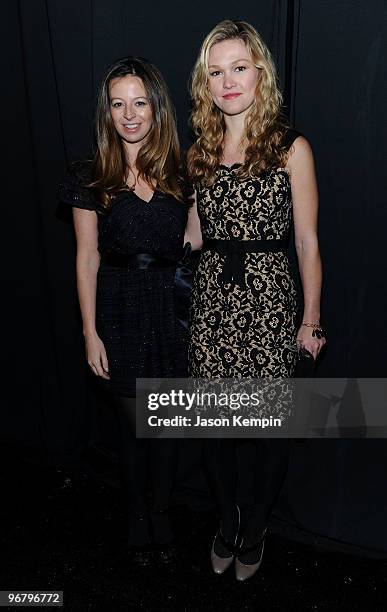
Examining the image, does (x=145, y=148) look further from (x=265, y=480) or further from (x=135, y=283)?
(x=265, y=480)

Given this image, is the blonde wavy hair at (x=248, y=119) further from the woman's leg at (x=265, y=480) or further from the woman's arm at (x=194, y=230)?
the woman's leg at (x=265, y=480)

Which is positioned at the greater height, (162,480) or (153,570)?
(162,480)

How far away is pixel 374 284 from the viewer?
225 cm

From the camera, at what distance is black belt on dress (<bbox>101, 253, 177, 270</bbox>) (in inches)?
80.0

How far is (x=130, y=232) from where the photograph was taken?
200 cm

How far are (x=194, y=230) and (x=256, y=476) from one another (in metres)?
0.75

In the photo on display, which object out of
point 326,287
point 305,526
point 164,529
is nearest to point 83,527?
point 164,529

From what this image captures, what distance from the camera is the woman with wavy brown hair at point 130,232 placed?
1.97 metres

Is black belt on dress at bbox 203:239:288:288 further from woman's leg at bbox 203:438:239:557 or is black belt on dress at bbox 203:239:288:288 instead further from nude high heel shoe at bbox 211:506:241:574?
nude high heel shoe at bbox 211:506:241:574

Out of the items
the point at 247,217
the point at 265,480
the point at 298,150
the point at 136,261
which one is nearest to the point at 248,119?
the point at 298,150

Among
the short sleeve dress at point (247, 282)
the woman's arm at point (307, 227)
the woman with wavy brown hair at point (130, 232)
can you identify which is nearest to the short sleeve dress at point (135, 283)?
the woman with wavy brown hair at point (130, 232)

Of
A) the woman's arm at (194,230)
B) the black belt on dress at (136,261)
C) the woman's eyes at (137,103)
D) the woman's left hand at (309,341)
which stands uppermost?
the woman's eyes at (137,103)

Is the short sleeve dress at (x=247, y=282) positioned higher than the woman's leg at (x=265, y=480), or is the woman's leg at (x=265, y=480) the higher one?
the short sleeve dress at (x=247, y=282)

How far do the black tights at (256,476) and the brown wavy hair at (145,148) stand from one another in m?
0.74
